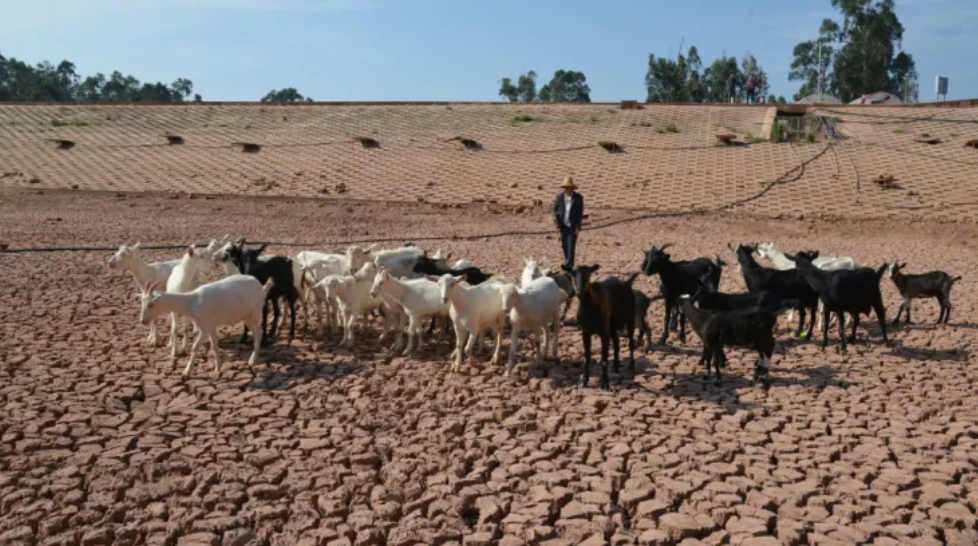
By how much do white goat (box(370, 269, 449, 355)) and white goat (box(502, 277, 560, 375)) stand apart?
929mm

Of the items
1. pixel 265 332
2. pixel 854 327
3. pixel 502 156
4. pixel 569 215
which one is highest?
pixel 502 156

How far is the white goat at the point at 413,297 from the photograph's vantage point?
916 cm

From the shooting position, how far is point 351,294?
9.59m

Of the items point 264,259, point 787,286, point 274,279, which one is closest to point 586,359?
point 787,286

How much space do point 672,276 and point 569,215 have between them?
8.73ft

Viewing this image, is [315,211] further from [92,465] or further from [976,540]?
[976,540]

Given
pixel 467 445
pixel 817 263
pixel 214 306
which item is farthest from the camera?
pixel 817 263

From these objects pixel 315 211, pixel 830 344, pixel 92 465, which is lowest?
pixel 92 465

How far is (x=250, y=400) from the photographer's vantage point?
7527mm

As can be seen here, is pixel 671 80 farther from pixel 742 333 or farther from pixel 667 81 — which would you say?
pixel 742 333

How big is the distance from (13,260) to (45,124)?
21963mm

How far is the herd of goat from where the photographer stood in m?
8.20

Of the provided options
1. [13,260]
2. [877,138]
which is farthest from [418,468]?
[877,138]

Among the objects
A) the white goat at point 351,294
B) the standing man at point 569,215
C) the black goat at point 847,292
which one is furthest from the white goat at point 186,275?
the black goat at point 847,292
